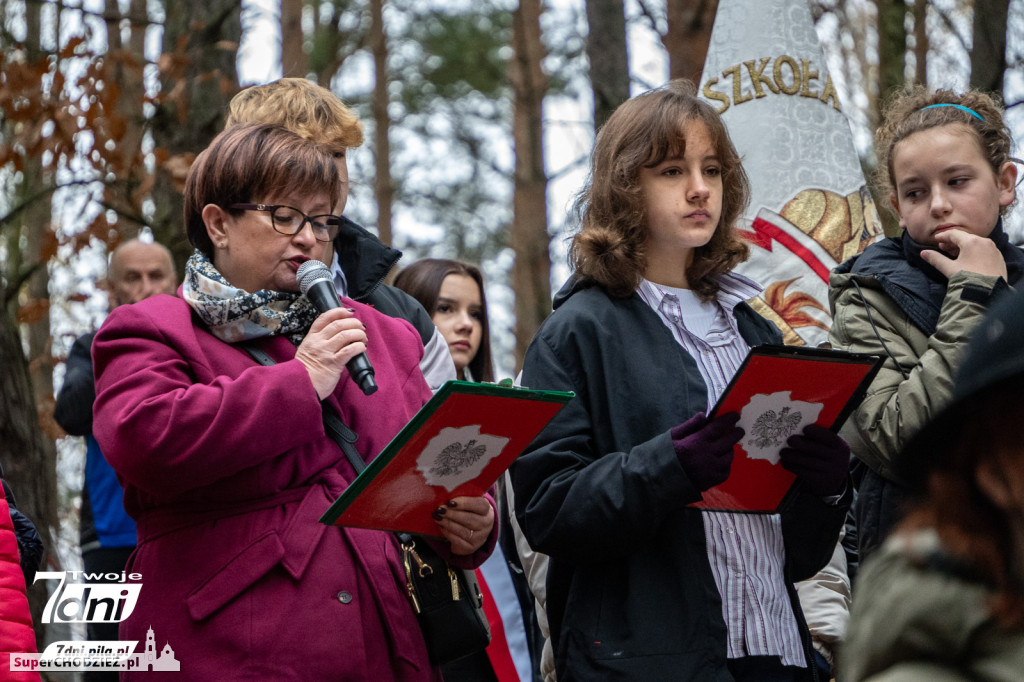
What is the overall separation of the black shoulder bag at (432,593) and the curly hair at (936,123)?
6.22 ft

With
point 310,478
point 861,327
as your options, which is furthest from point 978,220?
point 310,478

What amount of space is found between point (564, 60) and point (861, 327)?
1318cm

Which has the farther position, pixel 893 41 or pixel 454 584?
pixel 893 41

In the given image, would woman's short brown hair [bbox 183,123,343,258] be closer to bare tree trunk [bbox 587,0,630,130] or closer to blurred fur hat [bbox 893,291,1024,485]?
blurred fur hat [bbox 893,291,1024,485]

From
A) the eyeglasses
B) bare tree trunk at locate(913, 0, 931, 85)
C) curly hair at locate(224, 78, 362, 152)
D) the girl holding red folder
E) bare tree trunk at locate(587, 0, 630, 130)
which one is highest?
bare tree trunk at locate(913, 0, 931, 85)

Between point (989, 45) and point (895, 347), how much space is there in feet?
14.4

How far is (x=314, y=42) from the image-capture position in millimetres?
17141

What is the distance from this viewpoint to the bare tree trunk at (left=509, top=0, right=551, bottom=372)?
1277cm

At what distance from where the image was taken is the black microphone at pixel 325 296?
2629mm

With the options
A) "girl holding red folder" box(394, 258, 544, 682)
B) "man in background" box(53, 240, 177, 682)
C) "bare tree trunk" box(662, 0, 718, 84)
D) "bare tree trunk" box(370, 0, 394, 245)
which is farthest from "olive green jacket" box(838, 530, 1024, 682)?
"bare tree trunk" box(370, 0, 394, 245)

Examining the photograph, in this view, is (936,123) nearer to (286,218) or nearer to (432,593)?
(286,218)

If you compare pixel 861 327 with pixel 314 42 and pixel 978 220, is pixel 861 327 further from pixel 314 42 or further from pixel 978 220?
pixel 314 42

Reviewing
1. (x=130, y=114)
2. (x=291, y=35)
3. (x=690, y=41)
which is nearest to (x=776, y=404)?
(x=690, y=41)

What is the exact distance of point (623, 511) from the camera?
2.69 m
